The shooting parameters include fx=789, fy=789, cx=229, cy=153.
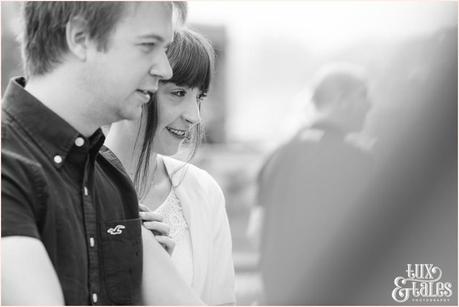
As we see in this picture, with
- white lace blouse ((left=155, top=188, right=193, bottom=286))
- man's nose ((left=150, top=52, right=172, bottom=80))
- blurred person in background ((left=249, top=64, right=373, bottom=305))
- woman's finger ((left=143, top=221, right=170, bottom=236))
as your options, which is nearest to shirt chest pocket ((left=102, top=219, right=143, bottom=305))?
woman's finger ((left=143, top=221, right=170, bottom=236))

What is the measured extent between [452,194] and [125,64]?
232 centimetres

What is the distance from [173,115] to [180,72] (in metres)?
0.14

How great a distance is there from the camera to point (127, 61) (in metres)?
1.66

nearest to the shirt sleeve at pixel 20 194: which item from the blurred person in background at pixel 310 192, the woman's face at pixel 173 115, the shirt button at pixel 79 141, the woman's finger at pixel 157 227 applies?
the shirt button at pixel 79 141

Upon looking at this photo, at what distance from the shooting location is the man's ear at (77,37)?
64.7 inches

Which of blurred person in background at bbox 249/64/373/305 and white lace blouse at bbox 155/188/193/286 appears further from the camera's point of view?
blurred person in background at bbox 249/64/373/305

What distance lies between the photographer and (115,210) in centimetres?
176

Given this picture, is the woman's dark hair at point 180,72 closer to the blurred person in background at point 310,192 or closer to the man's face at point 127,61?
the man's face at point 127,61

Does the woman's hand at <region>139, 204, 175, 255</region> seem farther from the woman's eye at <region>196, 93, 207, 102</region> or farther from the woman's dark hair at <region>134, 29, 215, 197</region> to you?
the woman's eye at <region>196, 93, 207, 102</region>

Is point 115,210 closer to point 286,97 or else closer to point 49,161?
point 49,161

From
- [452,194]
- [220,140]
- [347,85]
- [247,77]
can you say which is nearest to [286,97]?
[247,77]

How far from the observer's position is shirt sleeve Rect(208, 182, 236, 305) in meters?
2.52

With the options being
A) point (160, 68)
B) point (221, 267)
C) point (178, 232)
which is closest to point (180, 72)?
point (178, 232)

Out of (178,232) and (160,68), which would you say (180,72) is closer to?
(178,232)
